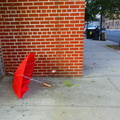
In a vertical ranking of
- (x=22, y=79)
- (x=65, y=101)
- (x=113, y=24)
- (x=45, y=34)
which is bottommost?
(x=65, y=101)

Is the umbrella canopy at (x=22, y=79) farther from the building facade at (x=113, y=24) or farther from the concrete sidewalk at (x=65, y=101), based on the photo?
the building facade at (x=113, y=24)

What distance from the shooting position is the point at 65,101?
121 inches

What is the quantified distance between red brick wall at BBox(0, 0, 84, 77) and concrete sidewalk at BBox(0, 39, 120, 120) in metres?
0.43

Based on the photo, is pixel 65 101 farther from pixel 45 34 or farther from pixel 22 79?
pixel 45 34

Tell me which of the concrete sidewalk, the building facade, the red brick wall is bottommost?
the concrete sidewalk

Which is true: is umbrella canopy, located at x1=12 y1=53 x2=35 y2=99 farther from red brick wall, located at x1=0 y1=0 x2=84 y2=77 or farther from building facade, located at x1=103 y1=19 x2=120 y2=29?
building facade, located at x1=103 y1=19 x2=120 y2=29

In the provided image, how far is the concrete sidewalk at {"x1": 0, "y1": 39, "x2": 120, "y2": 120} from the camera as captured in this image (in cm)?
263

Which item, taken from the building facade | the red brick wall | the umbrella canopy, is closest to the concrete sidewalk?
the umbrella canopy

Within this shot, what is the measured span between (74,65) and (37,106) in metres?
1.78

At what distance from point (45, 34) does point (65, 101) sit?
74.5 inches

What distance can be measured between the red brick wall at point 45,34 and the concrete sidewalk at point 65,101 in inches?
16.8

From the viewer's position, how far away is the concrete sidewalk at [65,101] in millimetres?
2635

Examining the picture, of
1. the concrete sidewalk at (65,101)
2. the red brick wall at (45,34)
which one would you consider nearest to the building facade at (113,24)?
the red brick wall at (45,34)

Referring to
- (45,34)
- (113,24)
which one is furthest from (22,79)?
(113,24)
